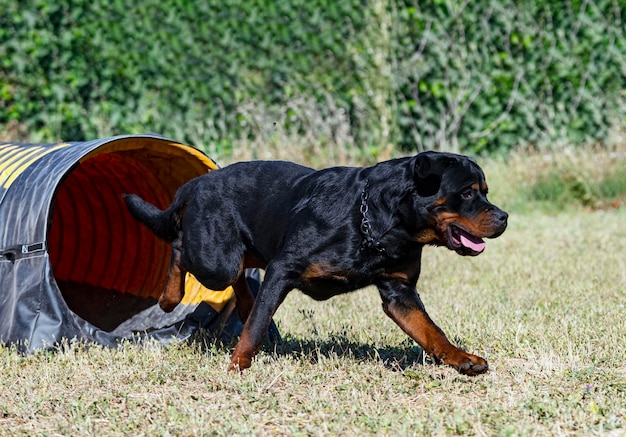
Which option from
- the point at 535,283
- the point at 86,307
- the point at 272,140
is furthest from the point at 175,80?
the point at 535,283

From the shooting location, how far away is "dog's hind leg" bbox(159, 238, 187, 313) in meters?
5.42

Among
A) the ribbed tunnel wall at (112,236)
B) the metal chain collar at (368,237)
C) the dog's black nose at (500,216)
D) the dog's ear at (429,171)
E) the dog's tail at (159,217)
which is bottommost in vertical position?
the ribbed tunnel wall at (112,236)

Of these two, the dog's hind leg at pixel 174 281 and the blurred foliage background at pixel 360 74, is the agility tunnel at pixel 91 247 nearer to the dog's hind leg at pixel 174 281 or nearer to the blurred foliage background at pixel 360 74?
the dog's hind leg at pixel 174 281

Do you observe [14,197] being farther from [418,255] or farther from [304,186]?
[418,255]

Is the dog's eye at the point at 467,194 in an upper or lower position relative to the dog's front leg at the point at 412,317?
upper

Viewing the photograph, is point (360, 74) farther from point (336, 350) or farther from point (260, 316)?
point (260, 316)

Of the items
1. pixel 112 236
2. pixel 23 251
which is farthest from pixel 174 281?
pixel 112 236

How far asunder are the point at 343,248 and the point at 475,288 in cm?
278

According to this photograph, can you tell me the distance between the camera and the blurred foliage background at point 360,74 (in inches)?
448

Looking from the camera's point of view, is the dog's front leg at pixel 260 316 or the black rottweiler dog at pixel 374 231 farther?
the dog's front leg at pixel 260 316

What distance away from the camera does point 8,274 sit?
509 centimetres

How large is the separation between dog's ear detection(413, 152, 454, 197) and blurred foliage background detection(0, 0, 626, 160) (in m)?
6.89

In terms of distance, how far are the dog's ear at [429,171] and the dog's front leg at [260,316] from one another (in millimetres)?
818

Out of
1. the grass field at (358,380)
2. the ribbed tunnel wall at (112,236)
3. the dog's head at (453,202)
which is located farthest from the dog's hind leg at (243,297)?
the dog's head at (453,202)
